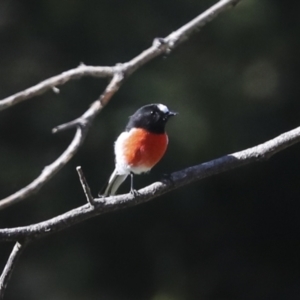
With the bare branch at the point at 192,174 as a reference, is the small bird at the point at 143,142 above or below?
above

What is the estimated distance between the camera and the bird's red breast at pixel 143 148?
10.5 ft

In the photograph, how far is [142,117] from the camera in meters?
3.29

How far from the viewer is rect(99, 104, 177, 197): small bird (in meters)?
3.20

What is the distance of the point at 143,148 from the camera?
3.18m

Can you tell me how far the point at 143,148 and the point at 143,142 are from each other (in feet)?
0.10

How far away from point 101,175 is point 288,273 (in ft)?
5.69

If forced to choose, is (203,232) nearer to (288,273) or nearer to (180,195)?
(180,195)

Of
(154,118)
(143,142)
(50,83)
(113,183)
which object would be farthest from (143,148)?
(50,83)

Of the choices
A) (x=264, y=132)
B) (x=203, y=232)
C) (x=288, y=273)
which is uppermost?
(x=264, y=132)

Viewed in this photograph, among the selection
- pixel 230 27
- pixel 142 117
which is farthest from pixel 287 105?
pixel 142 117

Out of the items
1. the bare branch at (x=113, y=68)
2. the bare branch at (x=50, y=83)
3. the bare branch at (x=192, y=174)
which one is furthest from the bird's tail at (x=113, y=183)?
the bare branch at (x=50, y=83)

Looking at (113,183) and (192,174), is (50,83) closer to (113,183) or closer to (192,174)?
(192,174)

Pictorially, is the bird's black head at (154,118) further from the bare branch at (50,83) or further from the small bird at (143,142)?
the bare branch at (50,83)

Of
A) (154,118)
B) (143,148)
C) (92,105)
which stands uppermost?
(154,118)
